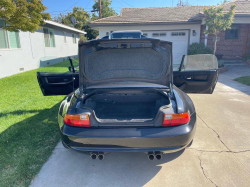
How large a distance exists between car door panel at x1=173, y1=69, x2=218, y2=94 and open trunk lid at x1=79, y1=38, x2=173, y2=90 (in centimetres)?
81

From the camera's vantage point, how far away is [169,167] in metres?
2.66

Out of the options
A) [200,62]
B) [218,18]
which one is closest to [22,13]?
[200,62]

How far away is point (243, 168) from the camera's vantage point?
103 inches

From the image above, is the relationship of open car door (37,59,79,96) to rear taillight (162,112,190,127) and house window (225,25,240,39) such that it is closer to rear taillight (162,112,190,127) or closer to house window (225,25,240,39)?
rear taillight (162,112,190,127)

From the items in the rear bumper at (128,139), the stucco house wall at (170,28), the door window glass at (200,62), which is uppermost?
the stucco house wall at (170,28)

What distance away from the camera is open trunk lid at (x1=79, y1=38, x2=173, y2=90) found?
109 inches

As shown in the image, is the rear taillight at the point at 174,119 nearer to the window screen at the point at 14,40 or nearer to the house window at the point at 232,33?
the window screen at the point at 14,40

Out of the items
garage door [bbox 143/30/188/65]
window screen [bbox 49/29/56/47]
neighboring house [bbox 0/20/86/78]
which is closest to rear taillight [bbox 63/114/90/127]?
neighboring house [bbox 0/20/86/78]

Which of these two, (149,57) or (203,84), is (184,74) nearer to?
(203,84)

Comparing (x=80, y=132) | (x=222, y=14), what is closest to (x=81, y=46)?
(x=80, y=132)

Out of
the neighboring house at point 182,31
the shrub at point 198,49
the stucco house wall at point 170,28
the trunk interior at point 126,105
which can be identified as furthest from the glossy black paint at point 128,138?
the stucco house wall at point 170,28

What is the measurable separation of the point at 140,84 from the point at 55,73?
185 cm

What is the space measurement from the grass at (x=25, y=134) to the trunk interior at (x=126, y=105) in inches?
40.4

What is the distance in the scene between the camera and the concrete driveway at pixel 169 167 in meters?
2.40
